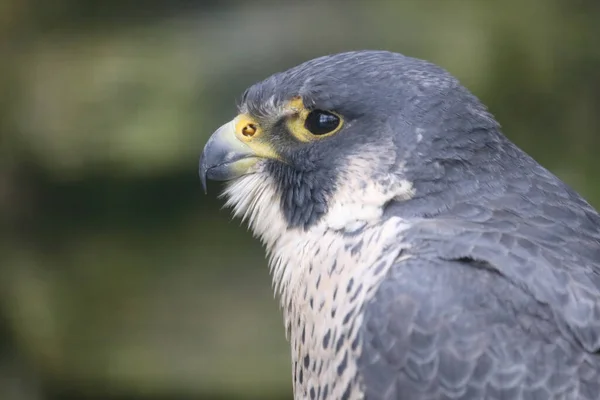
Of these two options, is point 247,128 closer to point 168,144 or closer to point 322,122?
point 322,122

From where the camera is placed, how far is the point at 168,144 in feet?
22.2

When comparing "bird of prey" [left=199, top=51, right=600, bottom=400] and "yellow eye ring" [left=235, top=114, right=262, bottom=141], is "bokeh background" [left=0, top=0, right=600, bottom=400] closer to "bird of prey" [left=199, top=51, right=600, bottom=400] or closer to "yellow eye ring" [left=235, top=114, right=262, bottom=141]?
"yellow eye ring" [left=235, top=114, right=262, bottom=141]

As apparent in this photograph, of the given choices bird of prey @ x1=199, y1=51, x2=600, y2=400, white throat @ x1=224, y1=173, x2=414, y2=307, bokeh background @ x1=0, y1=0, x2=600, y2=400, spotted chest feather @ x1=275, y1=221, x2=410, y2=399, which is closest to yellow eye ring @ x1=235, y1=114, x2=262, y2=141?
bird of prey @ x1=199, y1=51, x2=600, y2=400

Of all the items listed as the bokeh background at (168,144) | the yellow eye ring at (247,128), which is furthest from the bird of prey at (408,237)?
the bokeh background at (168,144)

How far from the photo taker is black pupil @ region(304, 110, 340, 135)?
3.20m

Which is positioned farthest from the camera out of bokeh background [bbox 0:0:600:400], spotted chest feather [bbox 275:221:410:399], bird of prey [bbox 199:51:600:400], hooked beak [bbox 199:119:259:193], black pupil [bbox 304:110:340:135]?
bokeh background [bbox 0:0:600:400]

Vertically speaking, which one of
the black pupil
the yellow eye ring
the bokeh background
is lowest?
the bokeh background

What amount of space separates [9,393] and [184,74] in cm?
386

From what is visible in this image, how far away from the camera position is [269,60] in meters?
6.77

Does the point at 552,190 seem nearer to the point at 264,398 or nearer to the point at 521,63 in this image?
the point at 521,63

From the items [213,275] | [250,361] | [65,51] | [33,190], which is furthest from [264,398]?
[65,51]

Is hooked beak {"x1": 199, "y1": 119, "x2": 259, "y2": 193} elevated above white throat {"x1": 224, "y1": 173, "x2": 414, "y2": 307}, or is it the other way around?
hooked beak {"x1": 199, "y1": 119, "x2": 259, "y2": 193}

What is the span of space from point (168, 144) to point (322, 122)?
3.76 m

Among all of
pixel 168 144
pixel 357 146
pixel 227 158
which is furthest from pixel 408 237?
pixel 168 144
